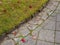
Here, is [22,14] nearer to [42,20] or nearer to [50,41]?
[42,20]

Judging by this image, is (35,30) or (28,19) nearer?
(35,30)

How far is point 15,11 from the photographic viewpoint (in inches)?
175

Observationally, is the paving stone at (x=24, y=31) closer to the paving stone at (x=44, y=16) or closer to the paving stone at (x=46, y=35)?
the paving stone at (x=46, y=35)

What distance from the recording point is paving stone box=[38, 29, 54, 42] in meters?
3.82

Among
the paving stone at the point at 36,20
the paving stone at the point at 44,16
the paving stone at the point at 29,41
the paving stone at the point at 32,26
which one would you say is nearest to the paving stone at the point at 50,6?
the paving stone at the point at 44,16

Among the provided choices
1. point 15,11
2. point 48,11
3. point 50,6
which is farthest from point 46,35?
point 50,6

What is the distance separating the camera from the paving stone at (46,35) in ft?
12.5

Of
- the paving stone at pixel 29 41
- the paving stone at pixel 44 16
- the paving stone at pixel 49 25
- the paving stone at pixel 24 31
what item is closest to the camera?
the paving stone at pixel 29 41

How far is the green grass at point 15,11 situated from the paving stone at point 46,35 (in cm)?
69

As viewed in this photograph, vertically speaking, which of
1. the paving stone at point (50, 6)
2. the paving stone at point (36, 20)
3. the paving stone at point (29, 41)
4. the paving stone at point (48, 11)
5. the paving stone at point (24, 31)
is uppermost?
the paving stone at point (50, 6)

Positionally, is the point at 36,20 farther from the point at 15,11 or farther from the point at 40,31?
the point at 15,11

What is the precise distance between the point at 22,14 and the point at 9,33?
0.73 m

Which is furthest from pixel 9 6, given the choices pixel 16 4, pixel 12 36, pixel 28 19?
pixel 12 36

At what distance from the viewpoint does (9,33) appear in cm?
399
